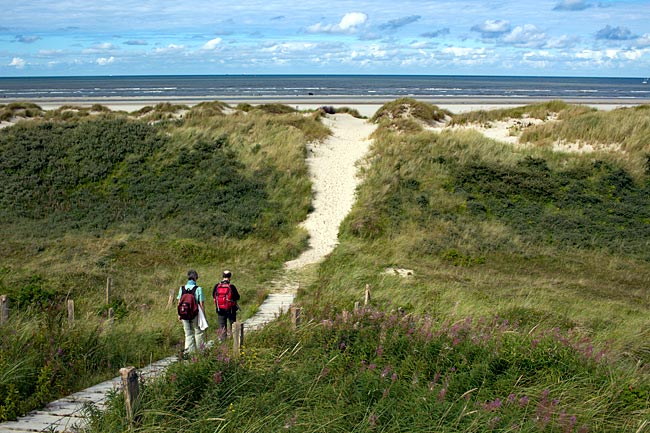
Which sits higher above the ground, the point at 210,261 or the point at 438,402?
the point at 438,402

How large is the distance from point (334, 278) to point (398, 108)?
26.3 m

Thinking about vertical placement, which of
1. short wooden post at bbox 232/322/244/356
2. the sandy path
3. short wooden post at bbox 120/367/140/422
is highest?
short wooden post at bbox 120/367/140/422

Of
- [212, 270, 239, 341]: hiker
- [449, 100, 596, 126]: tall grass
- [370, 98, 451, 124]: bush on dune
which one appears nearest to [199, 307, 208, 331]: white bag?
[212, 270, 239, 341]: hiker

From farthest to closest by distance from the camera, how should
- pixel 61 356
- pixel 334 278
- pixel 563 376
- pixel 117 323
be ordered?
pixel 334 278 → pixel 117 323 → pixel 61 356 → pixel 563 376

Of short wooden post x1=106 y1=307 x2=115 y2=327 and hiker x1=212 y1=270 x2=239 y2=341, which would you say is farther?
hiker x1=212 y1=270 x2=239 y2=341

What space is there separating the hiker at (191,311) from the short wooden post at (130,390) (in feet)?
12.9

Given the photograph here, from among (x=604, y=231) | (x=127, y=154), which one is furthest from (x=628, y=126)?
(x=127, y=154)

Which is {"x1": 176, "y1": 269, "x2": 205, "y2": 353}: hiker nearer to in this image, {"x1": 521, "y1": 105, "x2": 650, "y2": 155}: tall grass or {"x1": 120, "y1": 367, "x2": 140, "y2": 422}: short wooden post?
{"x1": 120, "y1": 367, "x2": 140, "y2": 422}: short wooden post

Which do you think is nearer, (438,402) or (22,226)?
(438,402)

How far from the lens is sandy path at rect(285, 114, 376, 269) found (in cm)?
2268

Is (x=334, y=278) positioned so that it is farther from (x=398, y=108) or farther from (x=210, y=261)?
(x=398, y=108)

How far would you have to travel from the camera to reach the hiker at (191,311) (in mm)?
10141

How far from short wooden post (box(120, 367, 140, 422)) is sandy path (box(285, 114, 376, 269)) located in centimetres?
1401

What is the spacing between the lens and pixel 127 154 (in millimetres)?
30500
